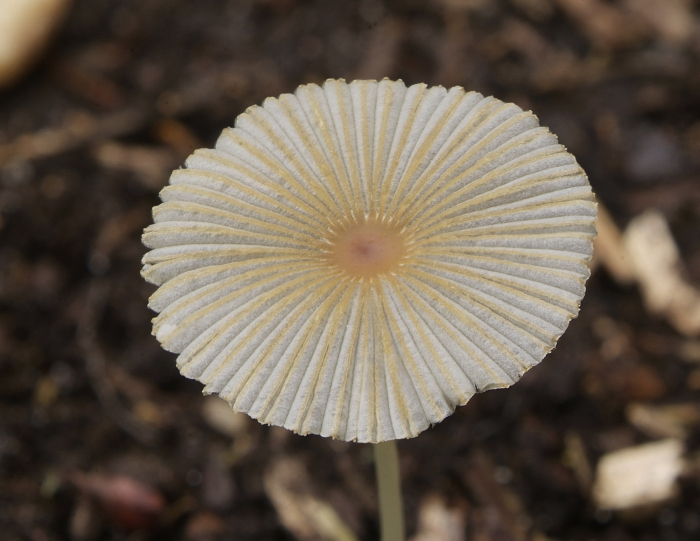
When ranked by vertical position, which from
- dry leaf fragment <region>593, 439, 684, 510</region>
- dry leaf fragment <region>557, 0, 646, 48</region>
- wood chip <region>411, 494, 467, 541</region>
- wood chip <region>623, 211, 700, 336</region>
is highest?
dry leaf fragment <region>557, 0, 646, 48</region>

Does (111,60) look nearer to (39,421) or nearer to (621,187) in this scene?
(39,421)

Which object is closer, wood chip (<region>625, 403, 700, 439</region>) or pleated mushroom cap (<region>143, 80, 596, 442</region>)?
pleated mushroom cap (<region>143, 80, 596, 442</region>)

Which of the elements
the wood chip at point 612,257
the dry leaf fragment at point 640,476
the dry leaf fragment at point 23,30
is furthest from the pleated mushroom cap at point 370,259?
the dry leaf fragment at point 23,30

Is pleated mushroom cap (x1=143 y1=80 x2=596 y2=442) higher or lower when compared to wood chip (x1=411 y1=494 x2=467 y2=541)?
higher

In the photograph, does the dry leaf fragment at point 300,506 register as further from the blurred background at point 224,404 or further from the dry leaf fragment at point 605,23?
the dry leaf fragment at point 605,23

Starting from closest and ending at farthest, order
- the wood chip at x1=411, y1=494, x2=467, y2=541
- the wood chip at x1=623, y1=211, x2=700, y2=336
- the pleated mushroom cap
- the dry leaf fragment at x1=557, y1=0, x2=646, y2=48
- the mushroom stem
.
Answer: the pleated mushroom cap < the mushroom stem < the wood chip at x1=411, y1=494, x2=467, y2=541 < the wood chip at x1=623, y1=211, x2=700, y2=336 < the dry leaf fragment at x1=557, y1=0, x2=646, y2=48

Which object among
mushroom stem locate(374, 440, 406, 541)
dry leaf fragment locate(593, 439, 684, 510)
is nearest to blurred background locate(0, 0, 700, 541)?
dry leaf fragment locate(593, 439, 684, 510)

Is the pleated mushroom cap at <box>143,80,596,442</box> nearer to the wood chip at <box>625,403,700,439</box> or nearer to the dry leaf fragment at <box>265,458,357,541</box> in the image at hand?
the dry leaf fragment at <box>265,458,357,541</box>
